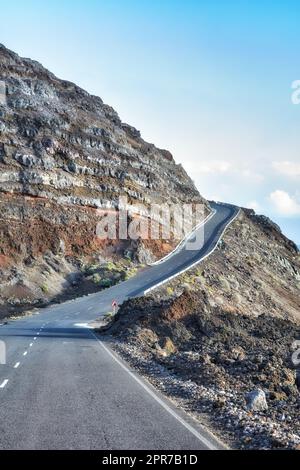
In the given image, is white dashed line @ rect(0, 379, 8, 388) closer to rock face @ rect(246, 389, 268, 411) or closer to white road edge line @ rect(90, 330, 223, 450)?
white road edge line @ rect(90, 330, 223, 450)

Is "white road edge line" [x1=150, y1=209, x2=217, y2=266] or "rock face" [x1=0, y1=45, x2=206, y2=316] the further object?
"white road edge line" [x1=150, y1=209, x2=217, y2=266]

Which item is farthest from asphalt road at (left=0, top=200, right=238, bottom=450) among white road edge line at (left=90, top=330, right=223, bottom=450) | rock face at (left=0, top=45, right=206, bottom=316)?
rock face at (left=0, top=45, right=206, bottom=316)

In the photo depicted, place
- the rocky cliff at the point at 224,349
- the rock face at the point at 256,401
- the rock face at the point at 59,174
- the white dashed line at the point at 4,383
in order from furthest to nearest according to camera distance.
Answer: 1. the rock face at the point at 59,174
2. the white dashed line at the point at 4,383
3. the rock face at the point at 256,401
4. the rocky cliff at the point at 224,349

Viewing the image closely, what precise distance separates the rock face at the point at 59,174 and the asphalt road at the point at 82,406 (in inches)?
1766

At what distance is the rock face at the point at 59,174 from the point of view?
7538cm

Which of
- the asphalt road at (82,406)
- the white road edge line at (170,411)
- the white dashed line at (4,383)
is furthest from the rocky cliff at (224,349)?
the white dashed line at (4,383)

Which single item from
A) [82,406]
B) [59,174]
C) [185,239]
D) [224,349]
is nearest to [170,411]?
[82,406]

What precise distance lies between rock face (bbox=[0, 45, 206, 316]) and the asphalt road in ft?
147

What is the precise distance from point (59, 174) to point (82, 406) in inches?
2889

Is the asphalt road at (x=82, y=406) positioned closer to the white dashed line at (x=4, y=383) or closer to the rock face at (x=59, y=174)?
the white dashed line at (x=4, y=383)

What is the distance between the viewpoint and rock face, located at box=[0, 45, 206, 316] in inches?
2968

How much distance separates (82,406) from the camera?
12.2 m

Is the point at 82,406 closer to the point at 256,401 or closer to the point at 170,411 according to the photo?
the point at 170,411
